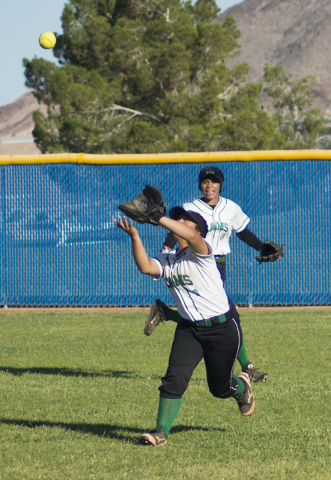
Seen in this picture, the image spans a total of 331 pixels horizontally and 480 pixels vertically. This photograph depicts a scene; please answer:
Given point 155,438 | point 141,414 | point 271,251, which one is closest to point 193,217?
point 155,438

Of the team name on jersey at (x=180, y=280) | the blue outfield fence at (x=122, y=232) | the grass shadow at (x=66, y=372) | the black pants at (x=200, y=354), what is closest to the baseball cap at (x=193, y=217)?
the team name on jersey at (x=180, y=280)

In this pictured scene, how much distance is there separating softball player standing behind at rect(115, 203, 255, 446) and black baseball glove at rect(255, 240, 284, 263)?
171 centimetres

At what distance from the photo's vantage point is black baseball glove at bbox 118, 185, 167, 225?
3.78 m

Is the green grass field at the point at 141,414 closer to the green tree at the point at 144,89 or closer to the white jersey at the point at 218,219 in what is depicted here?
the white jersey at the point at 218,219

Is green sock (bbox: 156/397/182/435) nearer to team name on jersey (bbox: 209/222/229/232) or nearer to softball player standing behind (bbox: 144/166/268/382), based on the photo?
softball player standing behind (bbox: 144/166/268/382)

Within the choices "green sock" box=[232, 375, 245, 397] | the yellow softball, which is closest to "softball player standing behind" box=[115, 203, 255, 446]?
"green sock" box=[232, 375, 245, 397]

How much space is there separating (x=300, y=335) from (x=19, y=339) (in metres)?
3.74

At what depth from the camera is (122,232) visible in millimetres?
10984

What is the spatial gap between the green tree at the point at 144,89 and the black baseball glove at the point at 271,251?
22.5m

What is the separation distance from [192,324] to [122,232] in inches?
264

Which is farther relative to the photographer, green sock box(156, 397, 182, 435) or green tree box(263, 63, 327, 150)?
green tree box(263, 63, 327, 150)

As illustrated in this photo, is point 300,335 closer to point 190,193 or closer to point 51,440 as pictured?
point 190,193

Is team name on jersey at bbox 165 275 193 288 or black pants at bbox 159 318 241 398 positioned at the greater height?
team name on jersey at bbox 165 275 193 288

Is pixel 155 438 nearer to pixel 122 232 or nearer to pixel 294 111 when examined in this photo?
pixel 122 232
